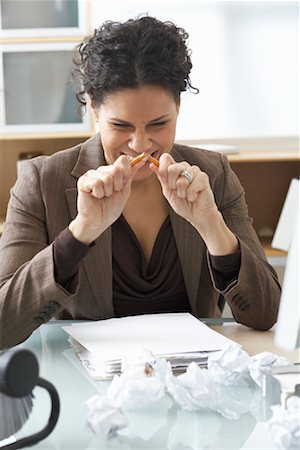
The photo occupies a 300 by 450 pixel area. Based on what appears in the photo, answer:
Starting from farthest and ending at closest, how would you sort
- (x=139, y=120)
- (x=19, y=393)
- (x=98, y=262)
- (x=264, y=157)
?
(x=264, y=157)
(x=98, y=262)
(x=139, y=120)
(x=19, y=393)

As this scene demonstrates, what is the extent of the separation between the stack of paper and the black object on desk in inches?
11.7

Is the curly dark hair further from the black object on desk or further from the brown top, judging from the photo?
the black object on desk

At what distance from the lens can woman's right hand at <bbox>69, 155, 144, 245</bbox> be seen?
5.42 feet

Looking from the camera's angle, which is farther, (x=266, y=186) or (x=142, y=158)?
(x=266, y=186)

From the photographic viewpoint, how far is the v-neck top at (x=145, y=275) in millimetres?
1888

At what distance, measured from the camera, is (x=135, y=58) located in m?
1.78

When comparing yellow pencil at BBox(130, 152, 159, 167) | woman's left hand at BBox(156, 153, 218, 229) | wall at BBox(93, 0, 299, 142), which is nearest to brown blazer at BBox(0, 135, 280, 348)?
woman's left hand at BBox(156, 153, 218, 229)

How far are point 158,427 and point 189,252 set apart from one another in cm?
80

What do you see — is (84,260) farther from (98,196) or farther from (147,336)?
(147,336)

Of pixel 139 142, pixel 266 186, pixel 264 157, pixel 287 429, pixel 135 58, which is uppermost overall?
pixel 135 58

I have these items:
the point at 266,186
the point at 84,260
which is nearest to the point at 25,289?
the point at 84,260

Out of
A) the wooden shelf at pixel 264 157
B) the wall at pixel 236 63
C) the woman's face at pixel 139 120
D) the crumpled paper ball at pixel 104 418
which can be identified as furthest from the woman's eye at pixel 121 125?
the wall at pixel 236 63

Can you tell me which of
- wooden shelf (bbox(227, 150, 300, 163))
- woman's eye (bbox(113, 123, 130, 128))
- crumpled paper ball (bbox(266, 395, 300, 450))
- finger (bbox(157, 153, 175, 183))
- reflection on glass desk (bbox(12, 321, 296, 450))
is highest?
woman's eye (bbox(113, 123, 130, 128))

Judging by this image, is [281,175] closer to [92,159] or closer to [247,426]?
[92,159]
